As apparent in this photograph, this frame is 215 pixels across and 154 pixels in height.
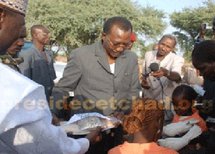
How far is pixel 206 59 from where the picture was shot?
2811 millimetres

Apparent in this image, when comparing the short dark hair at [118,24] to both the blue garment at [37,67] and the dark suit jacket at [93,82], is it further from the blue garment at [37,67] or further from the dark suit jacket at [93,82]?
the blue garment at [37,67]

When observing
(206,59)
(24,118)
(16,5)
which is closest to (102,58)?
(206,59)

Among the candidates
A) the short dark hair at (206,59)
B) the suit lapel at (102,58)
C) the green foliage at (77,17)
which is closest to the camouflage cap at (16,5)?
the short dark hair at (206,59)

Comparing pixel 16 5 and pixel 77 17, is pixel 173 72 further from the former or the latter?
pixel 77 17

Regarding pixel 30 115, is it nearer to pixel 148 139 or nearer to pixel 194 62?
pixel 148 139

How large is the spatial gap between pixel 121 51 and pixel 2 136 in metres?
2.13

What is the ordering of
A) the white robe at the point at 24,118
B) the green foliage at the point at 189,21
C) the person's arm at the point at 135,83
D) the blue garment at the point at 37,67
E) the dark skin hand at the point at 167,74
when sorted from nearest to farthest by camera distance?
the white robe at the point at 24,118 < the person's arm at the point at 135,83 < the dark skin hand at the point at 167,74 < the blue garment at the point at 37,67 < the green foliage at the point at 189,21

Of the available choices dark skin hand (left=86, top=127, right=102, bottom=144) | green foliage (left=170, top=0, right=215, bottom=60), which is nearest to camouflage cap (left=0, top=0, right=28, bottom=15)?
dark skin hand (left=86, top=127, right=102, bottom=144)

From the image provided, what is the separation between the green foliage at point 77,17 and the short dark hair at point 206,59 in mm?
22910

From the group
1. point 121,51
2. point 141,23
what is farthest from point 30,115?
point 141,23

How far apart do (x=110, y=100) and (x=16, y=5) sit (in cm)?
198

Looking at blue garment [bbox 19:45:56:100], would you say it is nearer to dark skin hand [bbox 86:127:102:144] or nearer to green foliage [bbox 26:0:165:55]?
dark skin hand [bbox 86:127:102:144]

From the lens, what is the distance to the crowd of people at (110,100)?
4.17 feet

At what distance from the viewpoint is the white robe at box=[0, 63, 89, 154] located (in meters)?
1.21
